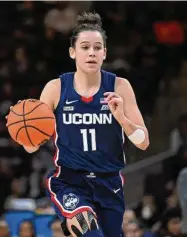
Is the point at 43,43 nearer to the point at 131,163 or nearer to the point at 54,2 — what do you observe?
the point at 54,2

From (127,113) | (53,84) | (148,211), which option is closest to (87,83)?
(53,84)

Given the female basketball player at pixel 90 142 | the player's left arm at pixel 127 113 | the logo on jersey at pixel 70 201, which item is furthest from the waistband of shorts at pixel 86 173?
the player's left arm at pixel 127 113

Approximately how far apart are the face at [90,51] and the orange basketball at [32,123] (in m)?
0.47

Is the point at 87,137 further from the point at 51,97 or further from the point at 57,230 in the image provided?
the point at 57,230

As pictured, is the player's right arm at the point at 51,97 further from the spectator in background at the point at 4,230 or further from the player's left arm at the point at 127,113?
the spectator in background at the point at 4,230

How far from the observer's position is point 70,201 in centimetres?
626

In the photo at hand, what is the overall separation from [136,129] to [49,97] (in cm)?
74

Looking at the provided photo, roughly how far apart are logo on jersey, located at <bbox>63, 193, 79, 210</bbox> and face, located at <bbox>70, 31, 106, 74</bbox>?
0.98 m

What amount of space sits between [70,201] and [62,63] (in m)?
7.43

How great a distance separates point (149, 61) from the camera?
13.6m

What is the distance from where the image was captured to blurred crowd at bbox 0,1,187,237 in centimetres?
1203

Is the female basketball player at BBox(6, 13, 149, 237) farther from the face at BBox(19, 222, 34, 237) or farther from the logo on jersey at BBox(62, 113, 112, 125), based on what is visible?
the face at BBox(19, 222, 34, 237)

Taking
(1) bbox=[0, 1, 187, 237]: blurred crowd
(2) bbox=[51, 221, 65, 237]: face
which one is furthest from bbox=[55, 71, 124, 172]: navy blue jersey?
(1) bbox=[0, 1, 187, 237]: blurred crowd

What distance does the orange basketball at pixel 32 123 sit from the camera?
618 cm
